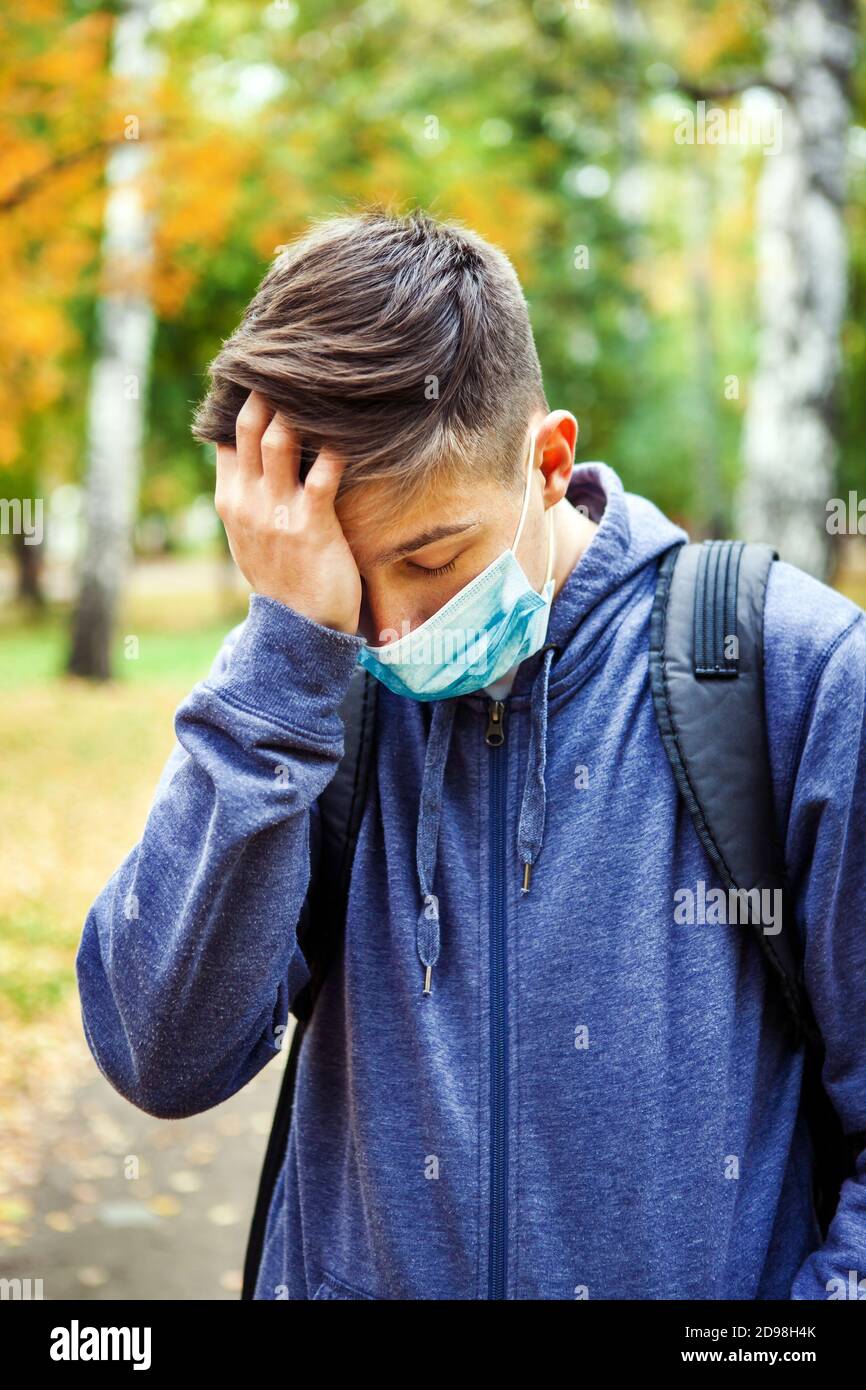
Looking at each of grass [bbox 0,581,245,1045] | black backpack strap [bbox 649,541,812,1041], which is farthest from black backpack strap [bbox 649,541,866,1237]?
grass [bbox 0,581,245,1045]

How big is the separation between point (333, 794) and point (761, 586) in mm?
655

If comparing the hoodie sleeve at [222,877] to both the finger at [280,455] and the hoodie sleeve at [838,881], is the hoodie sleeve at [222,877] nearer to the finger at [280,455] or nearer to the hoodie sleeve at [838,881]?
the finger at [280,455]

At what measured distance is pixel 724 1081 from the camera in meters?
1.62

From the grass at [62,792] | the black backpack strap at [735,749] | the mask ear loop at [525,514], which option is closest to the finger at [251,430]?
the mask ear loop at [525,514]

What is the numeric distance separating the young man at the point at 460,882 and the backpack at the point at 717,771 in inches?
1.0

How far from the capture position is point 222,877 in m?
1.58

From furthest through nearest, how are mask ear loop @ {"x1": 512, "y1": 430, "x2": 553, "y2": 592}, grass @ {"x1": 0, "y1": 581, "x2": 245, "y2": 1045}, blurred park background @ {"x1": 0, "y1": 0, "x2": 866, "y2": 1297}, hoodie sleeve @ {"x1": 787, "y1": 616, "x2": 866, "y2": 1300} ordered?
1. grass @ {"x1": 0, "y1": 581, "x2": 245, "y2": 1045}
2. blurred park background @ {"x1": 0, "y1": 0, "x2": 866, "y2": 1297}
3. mask ear loop @ {"x1": 512, "y1": 430, "x2": 553, "y2": 592}
4. hoodie sleeve @ {"x1": 787, "y1": 616, "x2": 866, "y2": 1300}

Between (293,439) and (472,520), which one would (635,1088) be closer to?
(472,520)

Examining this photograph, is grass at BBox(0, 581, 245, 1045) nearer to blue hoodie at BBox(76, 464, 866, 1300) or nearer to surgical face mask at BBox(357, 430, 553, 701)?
blue hoodie at BBox(76, 464, 866, 1300)

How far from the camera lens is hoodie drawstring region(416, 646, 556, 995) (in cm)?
169

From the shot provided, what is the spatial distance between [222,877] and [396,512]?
0.53m

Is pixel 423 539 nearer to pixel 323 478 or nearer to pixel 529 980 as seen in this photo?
pixel 323 478

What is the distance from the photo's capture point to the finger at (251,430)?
1656 mm
